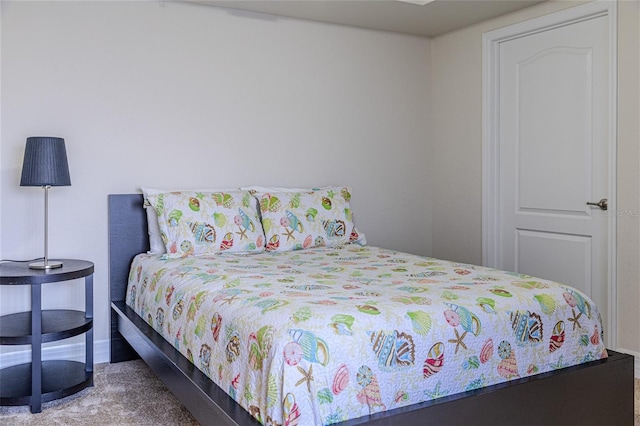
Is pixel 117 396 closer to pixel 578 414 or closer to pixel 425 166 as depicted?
pixel 578 414

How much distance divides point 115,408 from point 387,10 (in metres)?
2.82

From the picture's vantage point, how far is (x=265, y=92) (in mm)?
3912

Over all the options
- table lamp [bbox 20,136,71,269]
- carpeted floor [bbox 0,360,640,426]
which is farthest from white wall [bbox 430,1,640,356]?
table lamp [bbox 20,136,71,269]

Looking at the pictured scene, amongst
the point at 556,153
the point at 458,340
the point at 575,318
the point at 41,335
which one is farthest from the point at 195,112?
the point at 575,318

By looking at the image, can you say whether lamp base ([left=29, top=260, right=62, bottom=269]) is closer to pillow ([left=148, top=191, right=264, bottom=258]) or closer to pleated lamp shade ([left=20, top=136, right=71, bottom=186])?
pleated lamp shade ([left=20, top=136, right=71, bottom=186])

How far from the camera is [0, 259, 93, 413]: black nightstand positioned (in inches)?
108

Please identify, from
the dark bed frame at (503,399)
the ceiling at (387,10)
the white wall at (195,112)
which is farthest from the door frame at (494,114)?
the dark bed frame at (503,399)

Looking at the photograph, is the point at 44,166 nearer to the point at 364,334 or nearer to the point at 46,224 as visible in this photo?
the point at 46,224

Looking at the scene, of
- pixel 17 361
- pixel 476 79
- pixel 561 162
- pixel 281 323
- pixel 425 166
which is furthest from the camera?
pixel 425 166

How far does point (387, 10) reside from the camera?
12.6 ft

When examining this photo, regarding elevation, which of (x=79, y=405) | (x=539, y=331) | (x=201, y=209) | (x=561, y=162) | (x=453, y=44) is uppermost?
(x=453, y=44)

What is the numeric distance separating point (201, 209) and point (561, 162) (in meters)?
2.18

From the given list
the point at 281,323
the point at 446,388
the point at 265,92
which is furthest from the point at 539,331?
the point at 265,92

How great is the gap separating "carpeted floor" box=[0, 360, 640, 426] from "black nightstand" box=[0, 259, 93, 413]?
0.17 ft
